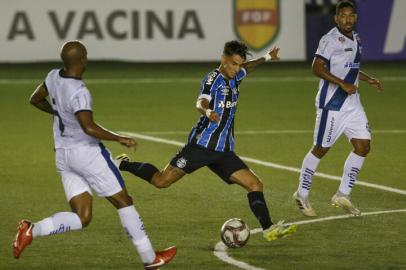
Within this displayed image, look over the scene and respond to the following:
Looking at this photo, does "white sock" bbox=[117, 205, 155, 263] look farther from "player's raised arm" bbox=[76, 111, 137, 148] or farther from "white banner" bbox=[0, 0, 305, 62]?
→ "white banner" bbox=[0, 0, 305, 62]

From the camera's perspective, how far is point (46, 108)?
10.6 m

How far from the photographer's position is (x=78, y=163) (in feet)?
32.4

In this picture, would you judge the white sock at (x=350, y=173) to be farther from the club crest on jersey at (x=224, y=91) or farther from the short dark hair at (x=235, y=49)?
the short dark hair at (x=235, y=49)

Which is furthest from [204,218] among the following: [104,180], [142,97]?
[142,97]

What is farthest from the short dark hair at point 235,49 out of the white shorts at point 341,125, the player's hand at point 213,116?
the white shorts at point 341,125

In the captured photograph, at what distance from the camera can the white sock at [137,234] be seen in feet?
32.1

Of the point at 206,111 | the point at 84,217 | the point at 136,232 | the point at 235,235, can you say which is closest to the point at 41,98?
the point at 84,217

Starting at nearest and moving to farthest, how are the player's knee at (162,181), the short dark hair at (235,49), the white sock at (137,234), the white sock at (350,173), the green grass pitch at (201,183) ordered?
the white sock at (137,234) < the green grass pitch at (201,183) < the short dark hair at (235,49) < the player's knee at (162,181) < the white sock at (350,173)

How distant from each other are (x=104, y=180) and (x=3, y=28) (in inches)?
719

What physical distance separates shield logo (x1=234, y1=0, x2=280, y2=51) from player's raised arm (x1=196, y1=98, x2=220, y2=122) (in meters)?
16.5

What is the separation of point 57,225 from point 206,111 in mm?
1749

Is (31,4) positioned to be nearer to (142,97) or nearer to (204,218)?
(142,97)

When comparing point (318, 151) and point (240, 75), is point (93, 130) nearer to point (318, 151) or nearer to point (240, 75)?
point (240, 75)

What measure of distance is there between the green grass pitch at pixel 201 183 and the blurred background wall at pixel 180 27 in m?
1.16
